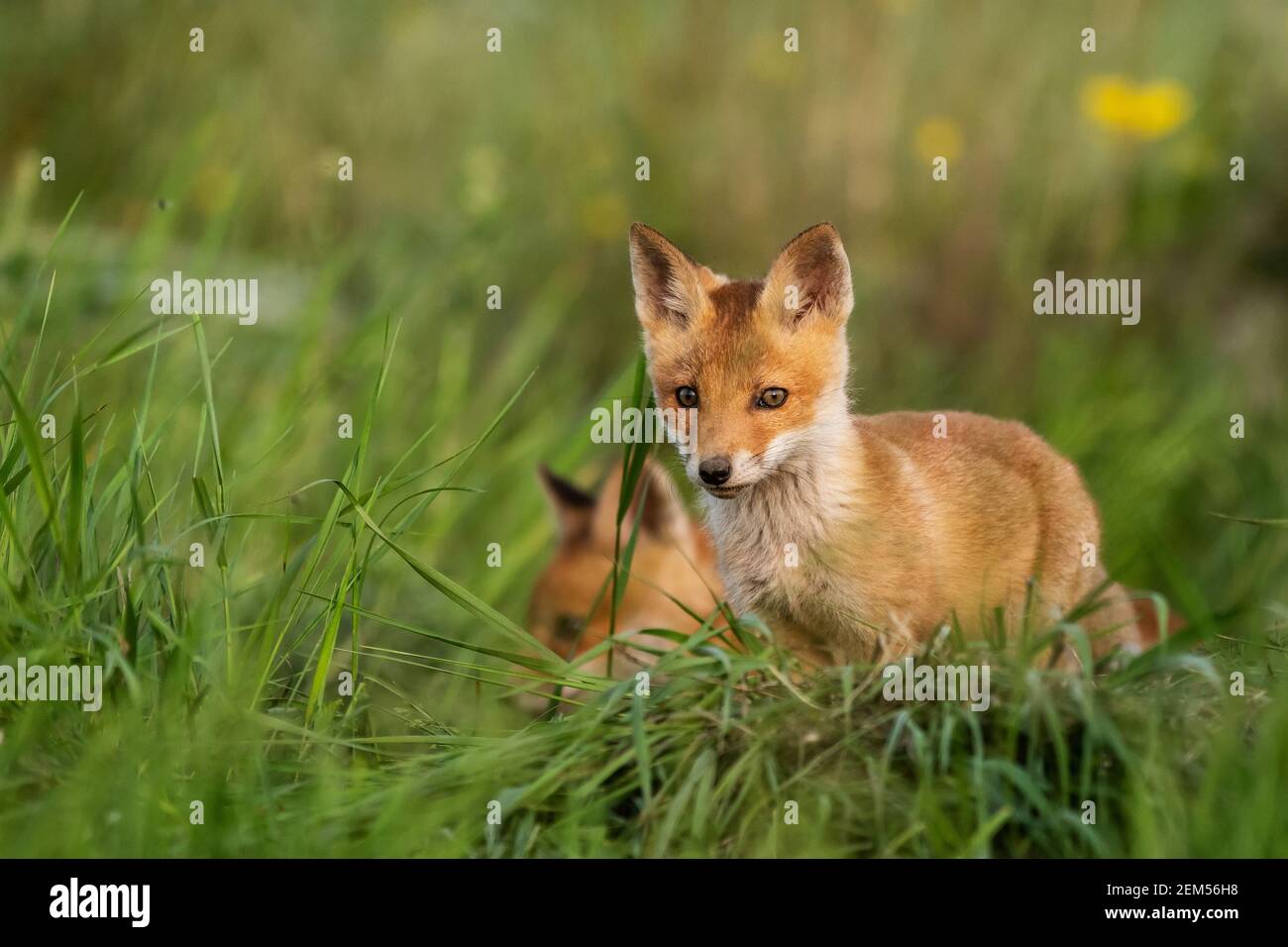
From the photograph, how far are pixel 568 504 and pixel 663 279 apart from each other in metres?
2.24

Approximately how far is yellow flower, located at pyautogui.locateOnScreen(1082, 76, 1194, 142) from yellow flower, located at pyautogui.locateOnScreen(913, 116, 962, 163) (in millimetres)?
794

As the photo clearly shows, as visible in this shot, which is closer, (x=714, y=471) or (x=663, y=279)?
(x=714, y=471)

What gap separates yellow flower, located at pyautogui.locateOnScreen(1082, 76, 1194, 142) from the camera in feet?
27.5

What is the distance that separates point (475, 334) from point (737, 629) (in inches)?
216

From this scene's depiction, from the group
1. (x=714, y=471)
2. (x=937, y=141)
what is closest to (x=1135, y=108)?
(x=937, y=141)

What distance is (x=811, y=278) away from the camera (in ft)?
13.7

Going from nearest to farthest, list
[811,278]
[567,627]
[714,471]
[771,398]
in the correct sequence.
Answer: [714,471]
[771,398]
[811,278]
[567,627]

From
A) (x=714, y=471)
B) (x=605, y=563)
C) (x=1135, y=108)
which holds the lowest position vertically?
(x=714, y=471)

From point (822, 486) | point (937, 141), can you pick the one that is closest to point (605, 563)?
point (822, 486)

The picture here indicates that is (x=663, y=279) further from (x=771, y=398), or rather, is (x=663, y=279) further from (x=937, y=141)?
(x=937, y=141)

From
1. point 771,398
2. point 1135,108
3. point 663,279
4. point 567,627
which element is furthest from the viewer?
point 1135,108

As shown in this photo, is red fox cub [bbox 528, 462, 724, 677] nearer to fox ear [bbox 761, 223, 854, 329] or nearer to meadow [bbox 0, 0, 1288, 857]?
meadow [bbox 0, 0, 1288, 857]

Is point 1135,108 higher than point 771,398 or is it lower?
higher

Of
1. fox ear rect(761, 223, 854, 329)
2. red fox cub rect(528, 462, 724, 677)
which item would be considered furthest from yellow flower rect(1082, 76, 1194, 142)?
fox ear rect(761, 223, 854, 329)
